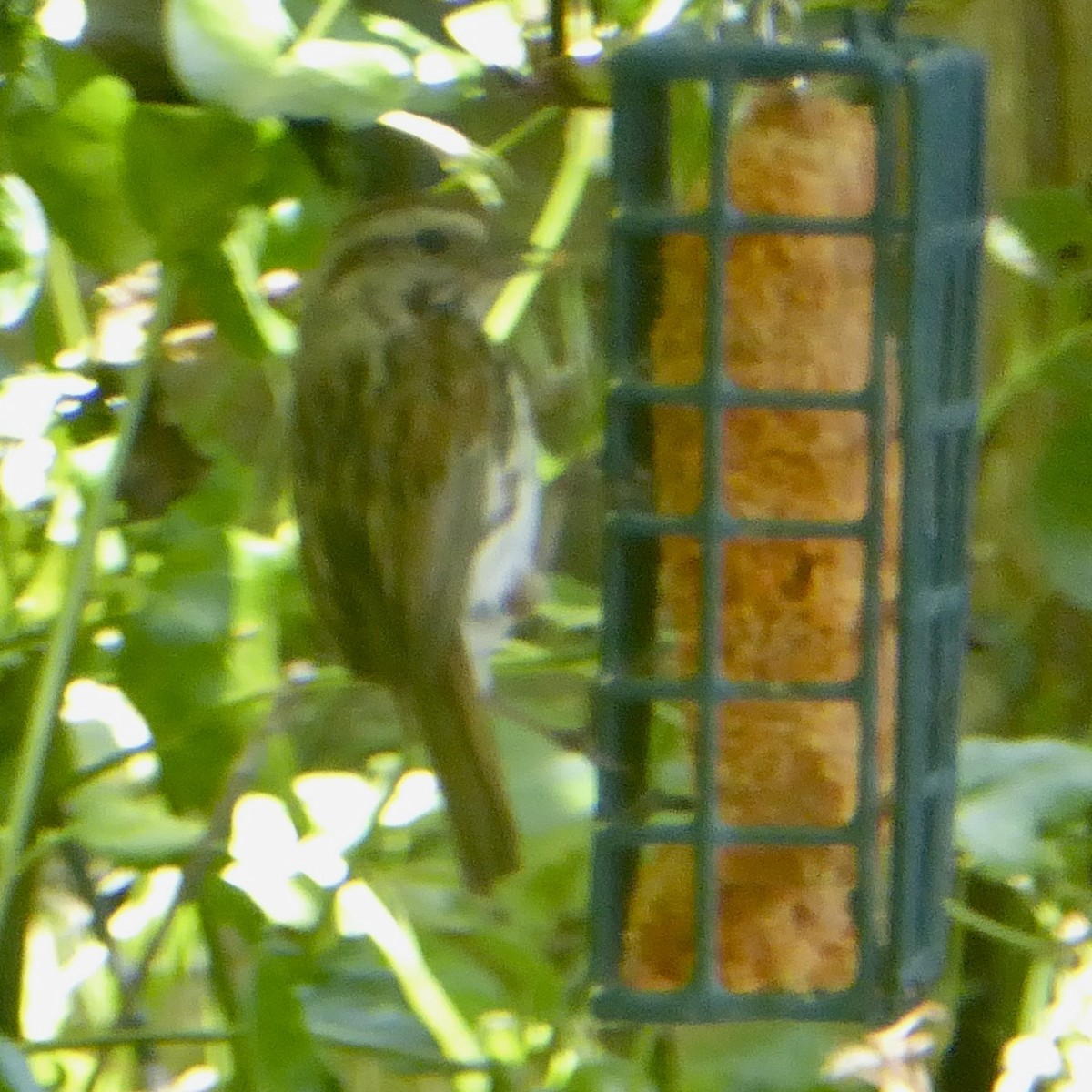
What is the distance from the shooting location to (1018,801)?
1.19m

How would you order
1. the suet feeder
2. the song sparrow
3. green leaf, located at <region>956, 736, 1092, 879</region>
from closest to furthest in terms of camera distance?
the suet feeder, green leaf, located at <region>956, 736, 1092, 879</region>, the song sparrow

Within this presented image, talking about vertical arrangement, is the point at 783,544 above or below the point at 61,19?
below

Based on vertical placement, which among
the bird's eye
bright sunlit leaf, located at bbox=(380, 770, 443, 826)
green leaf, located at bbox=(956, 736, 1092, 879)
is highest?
the bird's eye

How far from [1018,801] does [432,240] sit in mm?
740

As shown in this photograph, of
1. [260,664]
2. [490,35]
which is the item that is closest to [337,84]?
[490,35]

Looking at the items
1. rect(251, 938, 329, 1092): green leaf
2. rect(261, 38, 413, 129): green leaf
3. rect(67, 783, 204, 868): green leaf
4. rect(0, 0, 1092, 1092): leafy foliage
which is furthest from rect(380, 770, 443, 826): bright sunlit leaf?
rect(261, 38, 413, 129): green leaf

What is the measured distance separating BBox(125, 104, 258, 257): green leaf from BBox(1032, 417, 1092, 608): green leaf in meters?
0.60

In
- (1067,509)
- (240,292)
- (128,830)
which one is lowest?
(128,830)

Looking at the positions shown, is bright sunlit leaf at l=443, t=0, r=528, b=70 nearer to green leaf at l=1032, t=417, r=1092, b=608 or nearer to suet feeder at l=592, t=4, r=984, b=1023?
suet feeder at l=592, t=4, r=984, b=1023

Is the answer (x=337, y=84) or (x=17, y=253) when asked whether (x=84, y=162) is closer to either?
(x=17, y=253)

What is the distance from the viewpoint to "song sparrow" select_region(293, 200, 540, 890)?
1580 mm

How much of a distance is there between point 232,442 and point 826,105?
1029 mm

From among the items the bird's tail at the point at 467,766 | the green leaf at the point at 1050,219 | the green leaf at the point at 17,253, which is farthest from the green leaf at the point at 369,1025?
the green leaf at the point at 1050,219

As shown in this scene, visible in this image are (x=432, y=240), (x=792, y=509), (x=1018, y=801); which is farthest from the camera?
(x=432, y=240)
